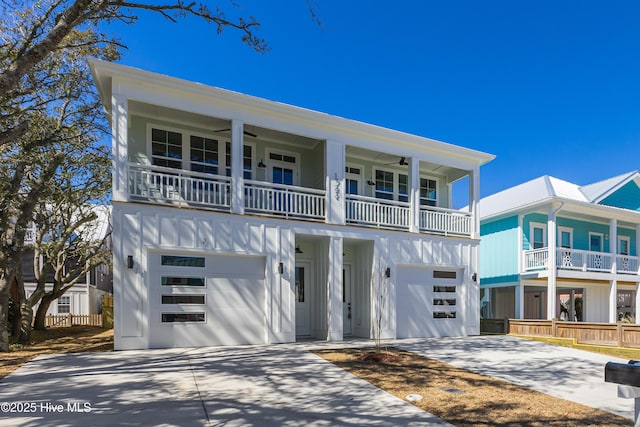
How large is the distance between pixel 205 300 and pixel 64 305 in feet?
59.1

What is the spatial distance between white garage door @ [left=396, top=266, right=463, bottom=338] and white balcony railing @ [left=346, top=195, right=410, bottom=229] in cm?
151

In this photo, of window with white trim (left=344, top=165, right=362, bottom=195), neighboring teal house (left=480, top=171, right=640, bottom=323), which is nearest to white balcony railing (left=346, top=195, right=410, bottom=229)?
window with white trim (left=344, top=165, right=362, bottom=195)

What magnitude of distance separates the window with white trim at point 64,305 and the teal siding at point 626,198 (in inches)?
1159

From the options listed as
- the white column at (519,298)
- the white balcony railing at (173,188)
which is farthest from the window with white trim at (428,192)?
the white balcony railing at (173,188)

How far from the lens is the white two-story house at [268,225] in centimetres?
918

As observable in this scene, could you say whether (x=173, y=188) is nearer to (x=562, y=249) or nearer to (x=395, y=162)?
(x=395, y=162)

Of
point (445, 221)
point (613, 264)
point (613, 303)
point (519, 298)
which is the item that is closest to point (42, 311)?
point (445, 221)

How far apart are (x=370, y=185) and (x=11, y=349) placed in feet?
36.4

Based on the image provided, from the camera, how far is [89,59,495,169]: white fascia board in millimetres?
9148

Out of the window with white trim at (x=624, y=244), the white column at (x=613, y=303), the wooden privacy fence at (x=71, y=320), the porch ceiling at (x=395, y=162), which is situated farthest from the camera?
the window with white trim at (x=624, y=244)

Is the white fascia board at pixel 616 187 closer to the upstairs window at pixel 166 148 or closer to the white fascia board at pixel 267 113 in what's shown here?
the white fascia board at pixel 267 113

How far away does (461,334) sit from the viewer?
13055 mm

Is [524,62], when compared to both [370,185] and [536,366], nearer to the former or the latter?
[370,185]

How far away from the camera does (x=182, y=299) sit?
31.4 feet
